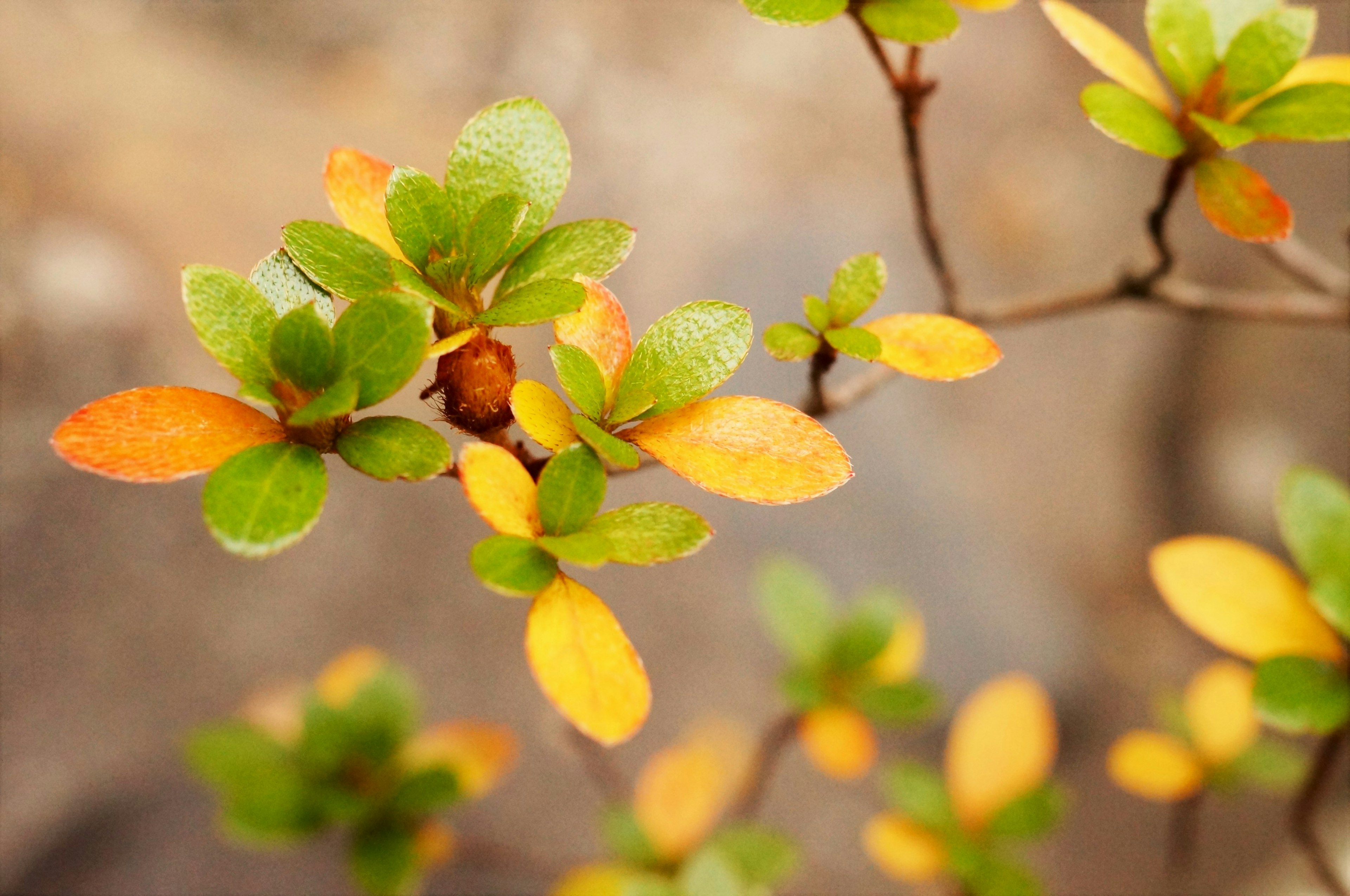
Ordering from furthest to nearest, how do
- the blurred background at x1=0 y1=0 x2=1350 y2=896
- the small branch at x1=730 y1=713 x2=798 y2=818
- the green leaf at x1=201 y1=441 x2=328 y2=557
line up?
the blurred background at x1=0 y1=0 x2=1350 y2=896 < the small branch at x1=730 y1=713 x2=798 y2=818 < the green leaf at x1=201 y1=441 x2=328 y2=557

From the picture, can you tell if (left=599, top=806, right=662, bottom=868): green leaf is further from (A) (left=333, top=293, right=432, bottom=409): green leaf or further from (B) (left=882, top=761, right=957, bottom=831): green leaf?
(A) (left=333, top=293, right=432, bottom=409): green leaf

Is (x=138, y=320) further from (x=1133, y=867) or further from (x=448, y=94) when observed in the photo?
(x=1133, y=867)

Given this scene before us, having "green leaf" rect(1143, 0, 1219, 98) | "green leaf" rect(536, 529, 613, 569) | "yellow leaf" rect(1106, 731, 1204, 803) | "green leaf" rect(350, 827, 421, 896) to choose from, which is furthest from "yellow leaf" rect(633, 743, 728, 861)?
"green leaf" rect(1143, 0, 1219, 98)

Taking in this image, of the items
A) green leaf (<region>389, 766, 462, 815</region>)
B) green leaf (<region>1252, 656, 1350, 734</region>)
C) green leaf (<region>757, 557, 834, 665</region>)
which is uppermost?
green leaf (<region>1252, 656, 1350, 734</region>)

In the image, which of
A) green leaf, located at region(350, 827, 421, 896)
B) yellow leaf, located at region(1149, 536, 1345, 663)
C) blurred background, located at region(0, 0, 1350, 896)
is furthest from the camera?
blurred background, located at region(0, 0, 1350, 896)

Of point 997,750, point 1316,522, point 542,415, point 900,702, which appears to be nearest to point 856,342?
point 542,415

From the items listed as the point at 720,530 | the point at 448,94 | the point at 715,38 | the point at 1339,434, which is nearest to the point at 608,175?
the point at 448,94

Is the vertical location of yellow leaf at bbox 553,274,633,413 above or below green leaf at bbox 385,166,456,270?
below

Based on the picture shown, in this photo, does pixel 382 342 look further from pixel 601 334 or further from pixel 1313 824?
pixel 1313 824
